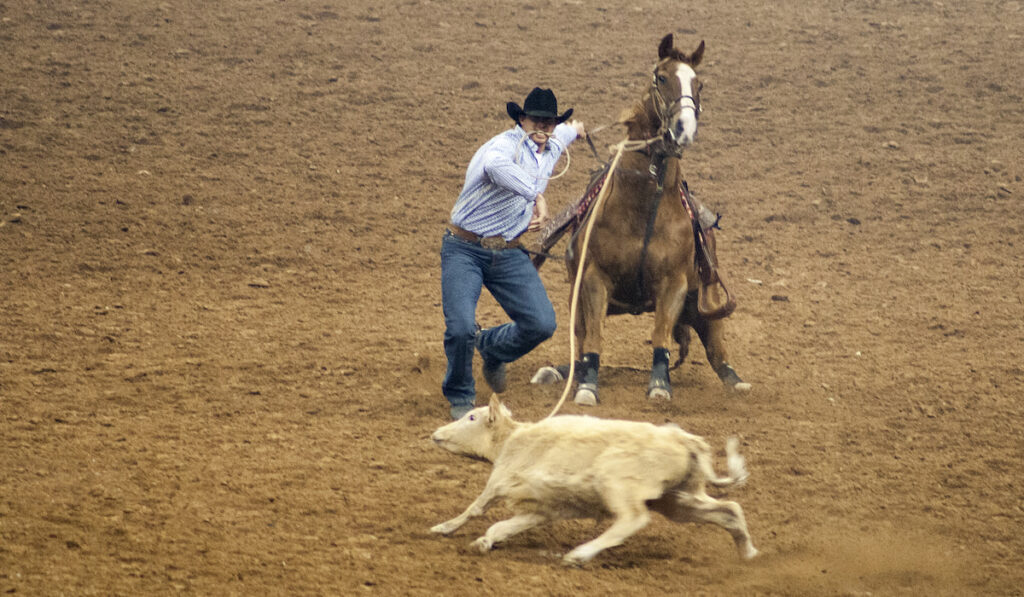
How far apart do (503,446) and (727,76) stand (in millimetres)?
11368

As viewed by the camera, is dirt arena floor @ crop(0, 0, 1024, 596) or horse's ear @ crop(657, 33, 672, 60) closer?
dirt arena floor @ crop(0, 0, 1024, 596)

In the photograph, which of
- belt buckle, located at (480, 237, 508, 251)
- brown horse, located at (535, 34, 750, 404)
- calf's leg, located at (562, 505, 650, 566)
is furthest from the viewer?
brown horse, located at (535, 34, 750, 404)

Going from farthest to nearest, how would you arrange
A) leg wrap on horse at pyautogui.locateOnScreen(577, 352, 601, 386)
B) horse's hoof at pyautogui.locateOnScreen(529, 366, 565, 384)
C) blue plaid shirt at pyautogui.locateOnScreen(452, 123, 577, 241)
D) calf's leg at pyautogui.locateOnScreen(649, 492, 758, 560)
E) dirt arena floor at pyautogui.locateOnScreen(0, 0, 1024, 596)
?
horse's hoof at pyautogui.locateOnScreen(529, 366, 565, 384), leg wrap on horse at pyautogui.locateOnScreen(577, 352, 601, 386), blue plaid shirt at pyautogui.locateOnScreen(452, 123, 577, 241), dirt arena floor at pyautogui.locateOnScreen(0, 0, 1024, 596), calf's leg at pyautogui.locateOnScreen(649, 492, 758, 560)

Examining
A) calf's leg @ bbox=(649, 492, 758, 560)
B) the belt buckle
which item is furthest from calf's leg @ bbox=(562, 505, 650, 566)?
the belt buckle

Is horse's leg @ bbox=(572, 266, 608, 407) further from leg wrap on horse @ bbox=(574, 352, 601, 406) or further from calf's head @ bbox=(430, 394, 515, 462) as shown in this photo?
calf's head @ bbox=(430, 394, 515, 462)

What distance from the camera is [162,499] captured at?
5184mm

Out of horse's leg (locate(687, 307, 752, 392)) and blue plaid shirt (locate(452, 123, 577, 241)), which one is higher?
blue plaid shirt (locate(452, 123, 577, 241))

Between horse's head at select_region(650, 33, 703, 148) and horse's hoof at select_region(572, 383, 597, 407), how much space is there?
166 centimetres

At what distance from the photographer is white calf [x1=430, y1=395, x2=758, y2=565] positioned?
457 centimetres

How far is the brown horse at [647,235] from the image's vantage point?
7.06 m

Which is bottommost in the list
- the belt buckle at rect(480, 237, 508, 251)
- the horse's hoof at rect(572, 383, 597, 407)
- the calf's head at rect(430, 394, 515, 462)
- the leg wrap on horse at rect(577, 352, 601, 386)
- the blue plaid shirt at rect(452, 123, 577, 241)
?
the horse's hoof at rect(572, 383, 597, 407)

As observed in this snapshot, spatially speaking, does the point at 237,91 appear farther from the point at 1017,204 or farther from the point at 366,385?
the point at 1017,204

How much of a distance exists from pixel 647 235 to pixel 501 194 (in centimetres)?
107

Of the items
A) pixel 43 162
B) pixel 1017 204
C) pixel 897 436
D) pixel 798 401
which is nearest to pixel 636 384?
pixel 798 401
